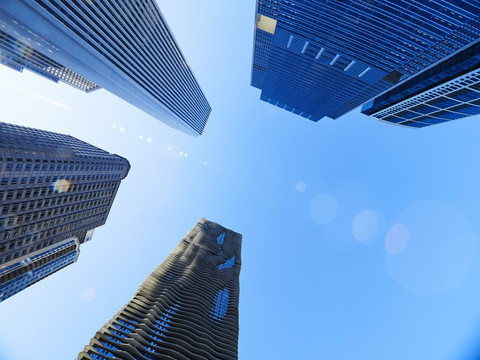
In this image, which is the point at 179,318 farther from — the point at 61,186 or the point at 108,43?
the point at 108,43

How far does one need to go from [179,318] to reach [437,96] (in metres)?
132

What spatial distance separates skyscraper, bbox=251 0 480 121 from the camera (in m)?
68.4

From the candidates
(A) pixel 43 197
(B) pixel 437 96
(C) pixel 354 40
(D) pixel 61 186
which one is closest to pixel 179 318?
(A) pixel 43 197

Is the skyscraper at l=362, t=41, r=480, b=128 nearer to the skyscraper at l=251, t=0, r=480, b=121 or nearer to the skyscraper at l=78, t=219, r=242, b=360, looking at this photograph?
the skyscraper at l=251, t=0, r=480, b=121

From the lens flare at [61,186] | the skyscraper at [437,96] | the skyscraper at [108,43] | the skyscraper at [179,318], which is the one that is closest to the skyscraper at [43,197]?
the lens flare at [61,186]

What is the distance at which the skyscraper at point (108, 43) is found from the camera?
49.0m

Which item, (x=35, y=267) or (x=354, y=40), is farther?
(x=35, y=267)

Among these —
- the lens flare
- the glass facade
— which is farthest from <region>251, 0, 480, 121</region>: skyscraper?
the glass facade

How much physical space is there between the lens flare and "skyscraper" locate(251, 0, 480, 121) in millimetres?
94659

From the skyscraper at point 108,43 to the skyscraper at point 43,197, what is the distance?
26.3 m

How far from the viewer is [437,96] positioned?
101m

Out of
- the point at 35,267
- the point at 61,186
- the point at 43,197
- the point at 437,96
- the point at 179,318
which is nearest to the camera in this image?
the point at 179,318

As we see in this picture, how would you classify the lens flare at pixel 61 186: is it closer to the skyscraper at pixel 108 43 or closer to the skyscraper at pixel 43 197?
the skyscraper at pixel 43 197

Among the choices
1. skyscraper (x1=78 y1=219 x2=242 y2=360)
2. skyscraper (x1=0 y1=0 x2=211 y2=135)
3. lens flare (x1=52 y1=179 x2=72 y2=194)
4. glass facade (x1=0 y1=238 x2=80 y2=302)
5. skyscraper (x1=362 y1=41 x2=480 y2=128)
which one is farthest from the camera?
glass facade (x1=0 y1=238 x2=80 y2=302)
